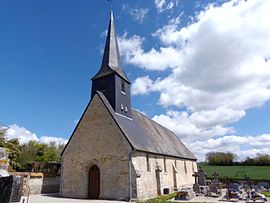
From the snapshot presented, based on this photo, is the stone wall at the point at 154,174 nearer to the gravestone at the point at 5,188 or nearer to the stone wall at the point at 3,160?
the stone wall at the point at 3,160

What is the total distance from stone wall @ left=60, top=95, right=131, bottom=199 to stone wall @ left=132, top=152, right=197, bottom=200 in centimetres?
Answer: 88

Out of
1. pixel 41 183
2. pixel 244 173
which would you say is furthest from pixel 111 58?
pixel 244 173

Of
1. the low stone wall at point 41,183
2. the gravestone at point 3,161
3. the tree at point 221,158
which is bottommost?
the low stone wall at point 41,183

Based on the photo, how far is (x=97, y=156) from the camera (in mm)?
16625

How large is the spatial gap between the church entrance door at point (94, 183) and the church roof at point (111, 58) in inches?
305

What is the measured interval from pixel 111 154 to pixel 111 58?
9228 mm

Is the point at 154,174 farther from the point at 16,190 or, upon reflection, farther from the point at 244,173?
the point at 244,173

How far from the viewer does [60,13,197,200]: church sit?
597 inches

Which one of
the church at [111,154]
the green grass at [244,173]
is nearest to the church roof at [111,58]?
the church at [111,154]

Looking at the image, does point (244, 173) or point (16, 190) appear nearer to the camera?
point (16, 190)

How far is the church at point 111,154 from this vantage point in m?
15.2

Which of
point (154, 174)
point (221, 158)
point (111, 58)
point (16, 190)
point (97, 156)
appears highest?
point (111, 58)

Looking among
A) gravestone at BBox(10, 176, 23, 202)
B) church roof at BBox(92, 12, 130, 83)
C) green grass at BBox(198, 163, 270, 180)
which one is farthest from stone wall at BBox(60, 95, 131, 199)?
green grass at BBox(198, 163, 270, 180)

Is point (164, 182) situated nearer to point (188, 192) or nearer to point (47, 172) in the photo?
point (188, 192)
